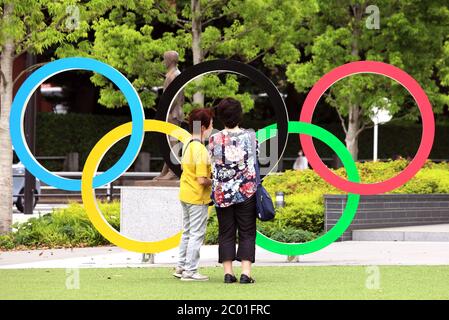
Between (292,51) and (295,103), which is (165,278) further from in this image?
(295,103)

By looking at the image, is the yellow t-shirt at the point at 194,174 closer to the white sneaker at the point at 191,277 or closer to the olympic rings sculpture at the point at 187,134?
the white sneaker at the point at 191,277

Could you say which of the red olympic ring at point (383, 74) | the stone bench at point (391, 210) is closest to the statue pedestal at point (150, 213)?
the red olympic ring at point (383, 74)

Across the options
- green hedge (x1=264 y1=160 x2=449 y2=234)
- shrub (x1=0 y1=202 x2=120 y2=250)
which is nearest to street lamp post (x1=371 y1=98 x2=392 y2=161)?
green hedge (x1=264 y1=160 x2=449 y2=234)

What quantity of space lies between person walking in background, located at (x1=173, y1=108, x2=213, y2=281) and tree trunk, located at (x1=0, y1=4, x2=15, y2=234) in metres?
6.57

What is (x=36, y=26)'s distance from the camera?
17734mm

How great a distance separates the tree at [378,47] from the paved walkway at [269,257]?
13.3 metres

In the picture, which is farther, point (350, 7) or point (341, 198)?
point (350, 7)

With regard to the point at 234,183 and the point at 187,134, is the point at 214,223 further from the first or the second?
the point at 234,183

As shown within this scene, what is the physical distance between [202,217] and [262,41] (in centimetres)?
1509

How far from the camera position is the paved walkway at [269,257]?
45.3 feet

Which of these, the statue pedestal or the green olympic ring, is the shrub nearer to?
the statue pedestal

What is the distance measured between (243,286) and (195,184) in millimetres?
1248

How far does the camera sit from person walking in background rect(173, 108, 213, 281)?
11.6 m
